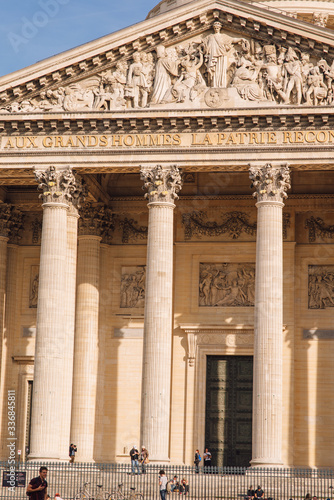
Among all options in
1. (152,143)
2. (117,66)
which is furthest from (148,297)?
(117,66)

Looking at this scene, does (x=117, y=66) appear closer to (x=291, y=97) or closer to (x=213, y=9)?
(x=213, y=9)

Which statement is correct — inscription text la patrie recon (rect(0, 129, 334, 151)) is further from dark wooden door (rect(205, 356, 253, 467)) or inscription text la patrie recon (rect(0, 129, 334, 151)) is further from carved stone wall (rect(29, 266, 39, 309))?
dark wooden door (rect(205, 356, 253, 467))

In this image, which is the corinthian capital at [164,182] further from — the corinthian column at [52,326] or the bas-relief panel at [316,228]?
the bas-relief panel at [316,228]

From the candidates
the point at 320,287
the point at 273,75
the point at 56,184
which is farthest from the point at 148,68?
the point at 320,287

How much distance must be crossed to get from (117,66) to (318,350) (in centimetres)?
1308

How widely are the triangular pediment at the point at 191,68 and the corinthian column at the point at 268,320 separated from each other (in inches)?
115

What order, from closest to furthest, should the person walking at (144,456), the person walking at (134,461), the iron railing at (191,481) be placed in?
the iron railing at (191,481), the person walking at (134,461), the person walking at (144,456)

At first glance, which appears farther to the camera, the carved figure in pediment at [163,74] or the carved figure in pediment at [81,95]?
the carved figure in pediment at [81,95]

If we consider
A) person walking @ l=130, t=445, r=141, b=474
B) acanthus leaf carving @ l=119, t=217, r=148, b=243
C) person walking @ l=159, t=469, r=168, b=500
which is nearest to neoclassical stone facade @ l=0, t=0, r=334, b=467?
acanthus leaf carving @ l=119, t=217, r=148, b=243

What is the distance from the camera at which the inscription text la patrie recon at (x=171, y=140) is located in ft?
107

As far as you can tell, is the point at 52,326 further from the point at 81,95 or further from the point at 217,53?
the point at 217,53

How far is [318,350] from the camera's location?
3712cm

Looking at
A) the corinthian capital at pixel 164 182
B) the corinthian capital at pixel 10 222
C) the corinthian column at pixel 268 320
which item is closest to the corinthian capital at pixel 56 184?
the corinthian capital at pixel 164 182

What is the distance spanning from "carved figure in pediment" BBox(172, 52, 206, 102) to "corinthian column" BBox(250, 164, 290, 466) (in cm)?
339
